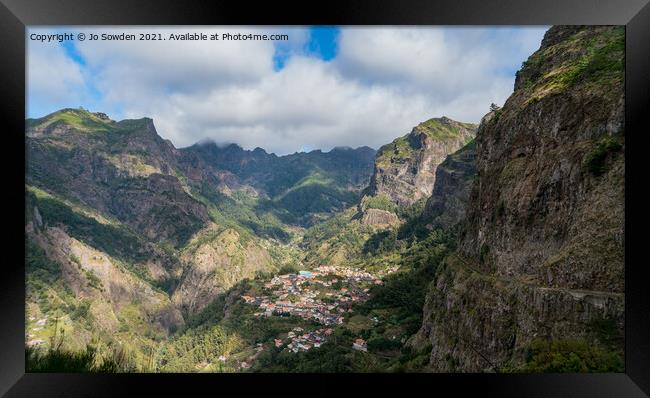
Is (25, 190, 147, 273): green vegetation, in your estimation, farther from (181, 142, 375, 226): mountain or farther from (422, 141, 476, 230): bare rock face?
(181, 142, 375, 226): mountain

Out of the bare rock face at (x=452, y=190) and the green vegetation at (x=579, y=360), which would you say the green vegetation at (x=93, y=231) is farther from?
the green vegetation at (x=579, y=360)

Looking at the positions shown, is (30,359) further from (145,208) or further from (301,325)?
(145,208)

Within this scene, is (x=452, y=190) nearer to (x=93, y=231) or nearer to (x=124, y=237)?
(x=124, y=237)

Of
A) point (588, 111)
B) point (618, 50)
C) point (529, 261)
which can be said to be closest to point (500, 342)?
point (529, 261)

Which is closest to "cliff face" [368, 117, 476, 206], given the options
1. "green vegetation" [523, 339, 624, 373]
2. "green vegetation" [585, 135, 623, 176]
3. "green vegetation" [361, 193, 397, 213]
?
"green vegetation" [361, 193, 397, 213]

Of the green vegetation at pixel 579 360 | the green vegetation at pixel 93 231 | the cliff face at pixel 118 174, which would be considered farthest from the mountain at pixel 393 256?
the cliff face at pixel 118 174
